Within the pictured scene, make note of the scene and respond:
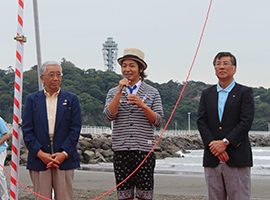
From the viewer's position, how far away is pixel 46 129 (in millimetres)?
3574

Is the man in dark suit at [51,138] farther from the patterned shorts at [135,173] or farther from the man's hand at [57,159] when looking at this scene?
the patterned shorts at [135,173]

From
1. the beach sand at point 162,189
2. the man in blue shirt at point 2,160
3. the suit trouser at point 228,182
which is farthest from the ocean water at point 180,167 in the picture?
the suit trouser at point 228,182

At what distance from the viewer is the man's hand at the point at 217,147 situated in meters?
3.50

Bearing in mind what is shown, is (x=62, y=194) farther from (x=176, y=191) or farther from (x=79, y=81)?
(x=79, y=81)

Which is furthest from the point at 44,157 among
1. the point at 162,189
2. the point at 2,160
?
the point at 162,189

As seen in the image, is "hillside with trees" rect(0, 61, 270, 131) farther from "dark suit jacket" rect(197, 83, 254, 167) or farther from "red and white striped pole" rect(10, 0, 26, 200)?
"dark suit jacket" rect(197, 83, 254, 167)

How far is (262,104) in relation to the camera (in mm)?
91812

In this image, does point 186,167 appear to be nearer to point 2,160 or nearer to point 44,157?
point 2,160

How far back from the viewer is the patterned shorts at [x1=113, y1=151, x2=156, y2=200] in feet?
12.1

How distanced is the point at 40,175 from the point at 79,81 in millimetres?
63526

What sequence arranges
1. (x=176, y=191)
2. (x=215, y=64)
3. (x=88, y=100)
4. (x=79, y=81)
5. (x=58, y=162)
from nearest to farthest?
(x=58, y=162), (x=215, y=64), (x=176, y=191), (x=88, y=100), (x=79, y=81)

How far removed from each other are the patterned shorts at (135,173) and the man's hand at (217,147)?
23.7 inches

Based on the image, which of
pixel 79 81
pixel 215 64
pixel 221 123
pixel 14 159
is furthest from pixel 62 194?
pixel 79 81

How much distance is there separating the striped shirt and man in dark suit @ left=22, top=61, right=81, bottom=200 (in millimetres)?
385
